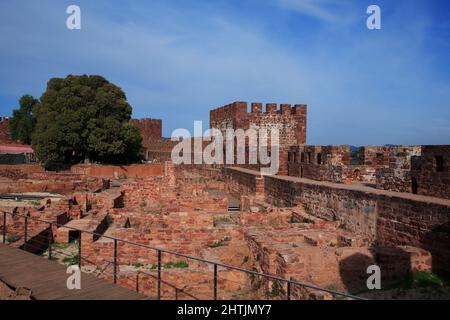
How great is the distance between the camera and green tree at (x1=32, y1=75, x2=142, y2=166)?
30.6 m

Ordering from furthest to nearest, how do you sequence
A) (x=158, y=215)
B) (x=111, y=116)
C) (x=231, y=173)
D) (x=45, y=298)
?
(x=111, y=116), (x=231, y=173), (x=158, y=215), (x=45, y=298)

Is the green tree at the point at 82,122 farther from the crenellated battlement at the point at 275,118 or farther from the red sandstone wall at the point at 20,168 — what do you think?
the crenellated battlement at the point at 275,118

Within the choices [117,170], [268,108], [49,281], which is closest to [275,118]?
[268,108]

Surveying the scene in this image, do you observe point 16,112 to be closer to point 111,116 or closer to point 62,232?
point 111,116

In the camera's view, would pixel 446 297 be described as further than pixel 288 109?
No

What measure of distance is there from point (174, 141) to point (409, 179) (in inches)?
1413

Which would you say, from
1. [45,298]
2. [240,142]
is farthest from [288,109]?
[45,298]

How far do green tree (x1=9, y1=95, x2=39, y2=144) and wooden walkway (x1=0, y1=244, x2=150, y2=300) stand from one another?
4778 cm

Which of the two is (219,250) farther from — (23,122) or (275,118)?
(23,122)

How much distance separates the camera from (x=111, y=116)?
33562mm

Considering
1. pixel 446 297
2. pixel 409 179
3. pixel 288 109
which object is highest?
pixel 288 109

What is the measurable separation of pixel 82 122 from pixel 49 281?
86.5ft

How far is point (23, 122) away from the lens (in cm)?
5175

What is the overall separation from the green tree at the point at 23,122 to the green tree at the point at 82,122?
772 inches
